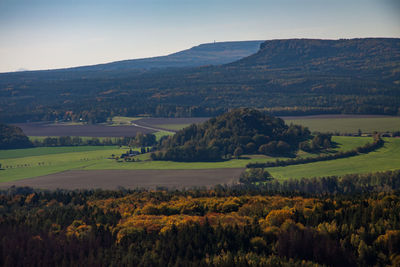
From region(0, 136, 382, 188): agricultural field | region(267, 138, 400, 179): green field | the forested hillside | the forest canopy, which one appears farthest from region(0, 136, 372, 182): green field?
the forested hillside

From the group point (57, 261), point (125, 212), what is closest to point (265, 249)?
point (57, 261)

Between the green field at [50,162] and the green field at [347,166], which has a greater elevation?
the green field at [347,166]

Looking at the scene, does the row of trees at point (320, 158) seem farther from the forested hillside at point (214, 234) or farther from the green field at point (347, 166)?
the forested hillside at point (214, 234)

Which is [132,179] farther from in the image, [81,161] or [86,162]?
[81,161]

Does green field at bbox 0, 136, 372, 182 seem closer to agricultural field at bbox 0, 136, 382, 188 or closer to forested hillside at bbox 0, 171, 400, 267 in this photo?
agricultural field at bbox 0, 136, 382, 188

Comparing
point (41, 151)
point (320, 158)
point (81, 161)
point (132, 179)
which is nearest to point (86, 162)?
point (81, 161)

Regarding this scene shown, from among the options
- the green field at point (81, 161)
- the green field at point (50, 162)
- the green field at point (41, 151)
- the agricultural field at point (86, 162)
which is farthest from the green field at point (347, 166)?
the green field at point (41, 151)
